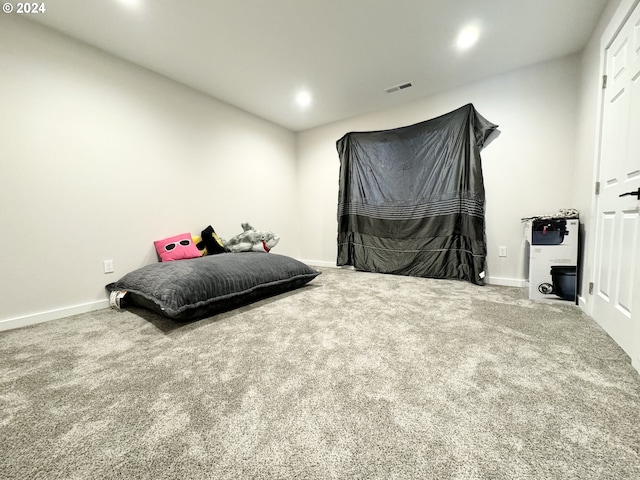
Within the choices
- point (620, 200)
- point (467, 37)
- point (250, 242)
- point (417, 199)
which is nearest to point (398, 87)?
point (467, 37)

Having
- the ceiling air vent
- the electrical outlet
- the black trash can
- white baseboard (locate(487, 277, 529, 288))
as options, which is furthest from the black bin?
the electrical outlet

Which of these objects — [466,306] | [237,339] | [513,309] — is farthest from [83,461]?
[513,309]

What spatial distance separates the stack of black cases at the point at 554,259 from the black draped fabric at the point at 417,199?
603mm

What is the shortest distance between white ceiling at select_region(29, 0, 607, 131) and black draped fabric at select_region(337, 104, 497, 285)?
2.01 ft

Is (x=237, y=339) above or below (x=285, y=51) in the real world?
below

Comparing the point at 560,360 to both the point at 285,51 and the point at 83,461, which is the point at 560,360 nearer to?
the point at 83,461

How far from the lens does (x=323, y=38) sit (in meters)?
2.23

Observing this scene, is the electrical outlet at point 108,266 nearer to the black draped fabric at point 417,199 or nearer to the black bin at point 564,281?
the black draped fabric at point 417,199

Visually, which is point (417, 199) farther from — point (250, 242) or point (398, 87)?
point (250, 242)

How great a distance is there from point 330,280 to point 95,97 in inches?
117

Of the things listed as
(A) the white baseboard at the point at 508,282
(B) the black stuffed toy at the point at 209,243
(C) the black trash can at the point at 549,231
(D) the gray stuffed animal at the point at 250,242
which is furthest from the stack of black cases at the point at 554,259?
(B) the black stuffed toy at the point at 209,243

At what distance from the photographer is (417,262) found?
11.1 ft

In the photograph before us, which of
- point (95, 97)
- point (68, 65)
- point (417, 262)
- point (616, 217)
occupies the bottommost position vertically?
point (417, 262)

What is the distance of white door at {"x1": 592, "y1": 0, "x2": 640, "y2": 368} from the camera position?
1401mm
